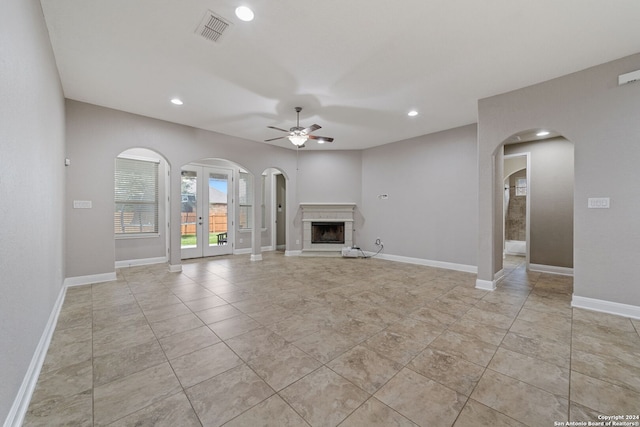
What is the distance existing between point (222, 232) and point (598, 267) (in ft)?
23.9

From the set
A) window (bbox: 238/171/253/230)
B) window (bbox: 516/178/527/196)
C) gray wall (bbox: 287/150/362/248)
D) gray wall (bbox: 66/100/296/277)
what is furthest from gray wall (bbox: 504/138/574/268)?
gray wall (bbox: 66/100/296/277)

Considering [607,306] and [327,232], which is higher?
[327,232]

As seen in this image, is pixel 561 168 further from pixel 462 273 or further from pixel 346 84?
pixel 346 84

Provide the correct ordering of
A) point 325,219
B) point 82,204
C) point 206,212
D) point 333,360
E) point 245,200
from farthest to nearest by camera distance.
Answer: point 245,200 → point 325,219 → point 206,212 → point 82,204 → point 333,360

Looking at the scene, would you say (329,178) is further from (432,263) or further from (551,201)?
(551,201)

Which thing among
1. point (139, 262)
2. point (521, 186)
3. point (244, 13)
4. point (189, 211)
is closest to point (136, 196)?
point (189, 211)

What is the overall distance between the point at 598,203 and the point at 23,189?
5.57 meters

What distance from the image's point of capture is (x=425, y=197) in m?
5.83

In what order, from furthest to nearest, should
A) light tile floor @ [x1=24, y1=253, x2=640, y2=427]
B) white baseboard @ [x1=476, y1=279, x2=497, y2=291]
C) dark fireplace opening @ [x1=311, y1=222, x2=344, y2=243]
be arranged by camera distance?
dark fireplace opening @ [x1=311, y1=222, x2=344, y2=243] < white baseboard @ [x1=476, y1=279, x2=497, y2=291] < light tile floor @ [x1=24, y1=253, x2=640, y2=427]

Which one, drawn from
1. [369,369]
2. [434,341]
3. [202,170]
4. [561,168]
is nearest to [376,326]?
[434,341]

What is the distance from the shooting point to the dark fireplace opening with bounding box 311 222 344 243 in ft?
23.8

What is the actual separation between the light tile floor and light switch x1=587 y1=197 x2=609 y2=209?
4.21 feet

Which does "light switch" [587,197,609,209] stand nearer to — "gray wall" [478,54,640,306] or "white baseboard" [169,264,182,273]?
"gray wall" [478,54,640,306]

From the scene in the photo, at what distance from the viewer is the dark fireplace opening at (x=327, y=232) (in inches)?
285
